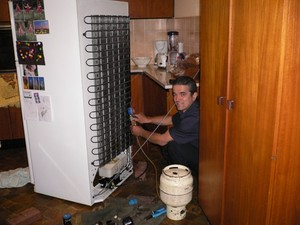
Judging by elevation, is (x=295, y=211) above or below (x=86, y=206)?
above

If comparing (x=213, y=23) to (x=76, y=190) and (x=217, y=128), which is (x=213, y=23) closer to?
(x=217, y=128)

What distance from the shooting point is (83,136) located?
2250 millimetres

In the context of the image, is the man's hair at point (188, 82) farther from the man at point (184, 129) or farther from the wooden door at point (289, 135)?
the wooden door at point (289, 135)

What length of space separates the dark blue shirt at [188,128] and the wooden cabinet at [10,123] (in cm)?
199

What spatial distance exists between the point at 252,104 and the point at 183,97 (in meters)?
1.17

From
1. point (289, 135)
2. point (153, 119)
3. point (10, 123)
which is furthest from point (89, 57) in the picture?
point (10, 123)

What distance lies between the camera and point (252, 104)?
4.60 ft

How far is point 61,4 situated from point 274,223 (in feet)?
5.76

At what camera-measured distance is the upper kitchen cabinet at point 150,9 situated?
13.0ft

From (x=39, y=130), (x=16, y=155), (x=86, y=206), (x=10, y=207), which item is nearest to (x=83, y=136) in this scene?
(x=39, y=130)

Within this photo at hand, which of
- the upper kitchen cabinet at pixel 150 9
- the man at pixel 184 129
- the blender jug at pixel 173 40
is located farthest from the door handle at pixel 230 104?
the upper kitchen cabinet at pixel 150 9

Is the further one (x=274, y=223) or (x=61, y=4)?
(x=61, y=4)

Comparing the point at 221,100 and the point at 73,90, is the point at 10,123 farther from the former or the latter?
the point at 221,100

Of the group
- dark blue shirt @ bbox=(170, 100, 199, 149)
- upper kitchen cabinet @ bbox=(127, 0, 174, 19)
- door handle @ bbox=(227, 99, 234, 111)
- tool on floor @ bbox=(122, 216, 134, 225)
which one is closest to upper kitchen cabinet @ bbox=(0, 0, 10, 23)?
upper kitchen cabinet @ bbox=(127, 0, 174, 19)
